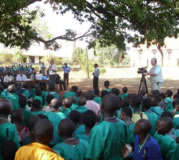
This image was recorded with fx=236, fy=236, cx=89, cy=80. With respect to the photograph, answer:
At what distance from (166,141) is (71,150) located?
4.21ft

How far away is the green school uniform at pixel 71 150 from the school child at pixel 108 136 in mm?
116

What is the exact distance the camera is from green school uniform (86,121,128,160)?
7.88 feet

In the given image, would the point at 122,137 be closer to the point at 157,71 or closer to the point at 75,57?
the point at 157,71

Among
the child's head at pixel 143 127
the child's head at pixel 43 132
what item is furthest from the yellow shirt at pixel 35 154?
the child's head at pixel 143 127

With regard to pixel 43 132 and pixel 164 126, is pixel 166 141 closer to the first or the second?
pixel 164 126

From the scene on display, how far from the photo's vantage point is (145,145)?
2.76 m

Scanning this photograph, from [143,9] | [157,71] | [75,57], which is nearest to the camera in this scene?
[143,9]

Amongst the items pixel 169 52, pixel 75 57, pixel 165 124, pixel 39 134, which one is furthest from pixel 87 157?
pixel 75 57

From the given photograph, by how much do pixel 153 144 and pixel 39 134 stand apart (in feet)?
4.44

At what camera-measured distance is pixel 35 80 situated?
37.9 feet

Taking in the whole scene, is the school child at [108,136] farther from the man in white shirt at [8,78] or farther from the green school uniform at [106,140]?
the man in white shirt at [8,78]

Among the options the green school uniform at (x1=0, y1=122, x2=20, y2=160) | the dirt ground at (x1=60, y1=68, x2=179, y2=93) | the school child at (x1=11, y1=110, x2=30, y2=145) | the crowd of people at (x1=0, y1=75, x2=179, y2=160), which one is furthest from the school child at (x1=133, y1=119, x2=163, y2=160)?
the dirt ground at (x1=60, y1=68, x2=179, y2=93)

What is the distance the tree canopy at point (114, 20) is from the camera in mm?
7098

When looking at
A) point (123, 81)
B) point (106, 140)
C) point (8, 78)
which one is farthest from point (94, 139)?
point (123, 81)
